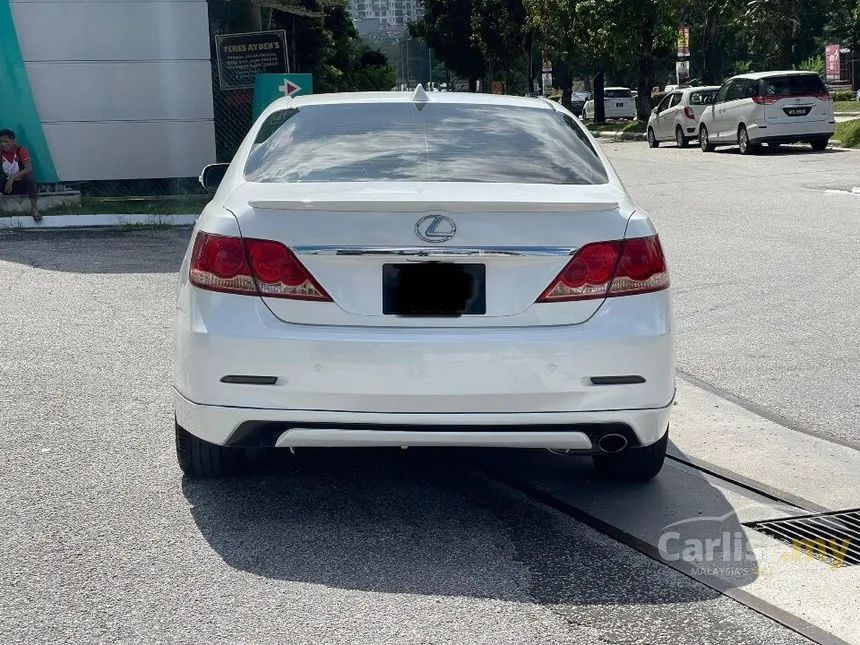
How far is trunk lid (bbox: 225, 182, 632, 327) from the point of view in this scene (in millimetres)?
4570

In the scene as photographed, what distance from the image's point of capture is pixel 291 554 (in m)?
4.59

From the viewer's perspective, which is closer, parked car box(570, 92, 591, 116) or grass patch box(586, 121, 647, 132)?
grass patch box(586, 121, 647, 132)

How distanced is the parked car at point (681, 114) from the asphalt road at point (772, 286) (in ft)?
35.9

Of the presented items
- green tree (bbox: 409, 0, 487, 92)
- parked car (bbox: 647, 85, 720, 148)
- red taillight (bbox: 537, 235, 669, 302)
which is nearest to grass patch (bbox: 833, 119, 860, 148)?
parked car (bbox: 647, 85, 720, 148)

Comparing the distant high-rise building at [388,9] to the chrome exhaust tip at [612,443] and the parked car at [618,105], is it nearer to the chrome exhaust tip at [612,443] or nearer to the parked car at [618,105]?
the parked car at [618,105]

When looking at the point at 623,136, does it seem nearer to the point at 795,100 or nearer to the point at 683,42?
the point at 683,42

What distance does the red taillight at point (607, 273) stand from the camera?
464 centimetres

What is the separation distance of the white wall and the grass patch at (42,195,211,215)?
0.45 metres

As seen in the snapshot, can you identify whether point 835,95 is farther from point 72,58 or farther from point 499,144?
point 499,144

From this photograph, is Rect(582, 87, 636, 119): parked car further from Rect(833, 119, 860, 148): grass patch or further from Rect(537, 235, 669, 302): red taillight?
Rect(537, 235, 669, 302): red taillight

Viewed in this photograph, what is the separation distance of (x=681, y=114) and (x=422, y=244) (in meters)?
30.5

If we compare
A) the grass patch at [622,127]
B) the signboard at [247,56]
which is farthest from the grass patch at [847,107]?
the signboard at [247,56]

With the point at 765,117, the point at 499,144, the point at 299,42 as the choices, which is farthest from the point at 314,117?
the point at 299,42

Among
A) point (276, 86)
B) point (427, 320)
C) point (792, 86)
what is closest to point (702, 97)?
point (792, 86)
